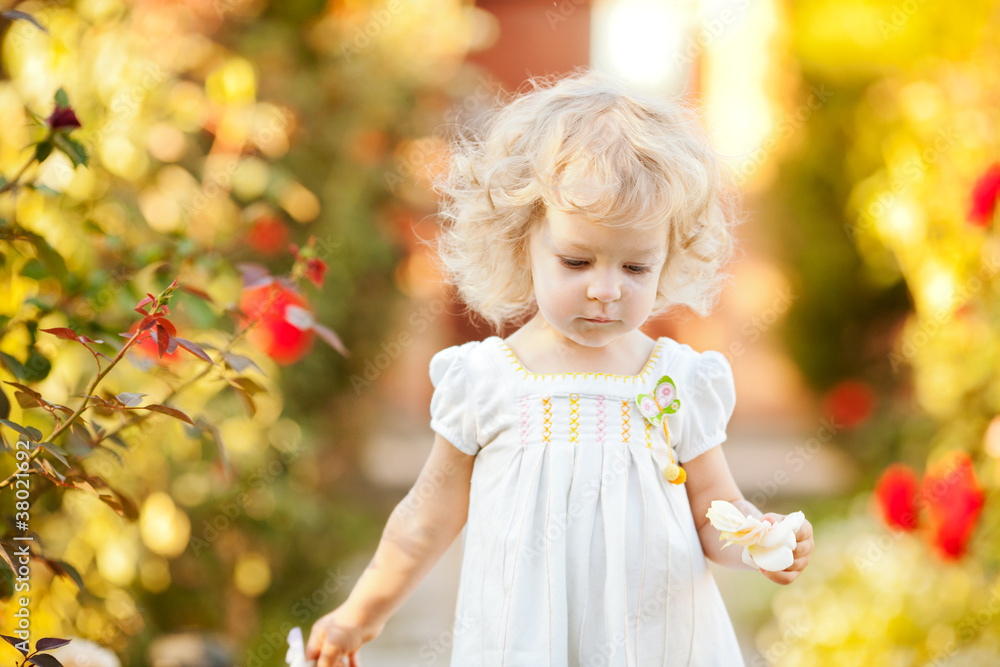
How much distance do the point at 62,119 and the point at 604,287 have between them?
82cm

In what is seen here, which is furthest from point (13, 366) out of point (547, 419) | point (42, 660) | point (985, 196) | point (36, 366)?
point (985, 196)

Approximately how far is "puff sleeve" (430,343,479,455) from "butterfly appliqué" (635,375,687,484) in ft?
0.91

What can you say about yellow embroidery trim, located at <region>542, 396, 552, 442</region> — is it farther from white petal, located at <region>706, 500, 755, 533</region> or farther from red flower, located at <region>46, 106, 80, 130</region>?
red flower, located at <region>46, 106, 80, 130</region>

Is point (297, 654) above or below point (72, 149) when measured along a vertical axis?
below

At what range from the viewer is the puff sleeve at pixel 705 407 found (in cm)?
154

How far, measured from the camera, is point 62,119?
1.32m

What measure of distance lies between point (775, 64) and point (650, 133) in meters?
4.34

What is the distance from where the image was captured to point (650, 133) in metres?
1.48

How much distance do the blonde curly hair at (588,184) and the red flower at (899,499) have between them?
1.34 metres

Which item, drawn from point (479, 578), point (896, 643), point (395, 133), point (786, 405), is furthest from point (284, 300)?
point (786, 405)

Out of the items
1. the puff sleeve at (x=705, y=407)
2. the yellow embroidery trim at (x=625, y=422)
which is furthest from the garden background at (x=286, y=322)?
the yellow embroidery trim at (x=625, y=422)

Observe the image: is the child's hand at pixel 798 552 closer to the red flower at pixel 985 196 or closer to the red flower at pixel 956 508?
the red flower at pixel 956 508

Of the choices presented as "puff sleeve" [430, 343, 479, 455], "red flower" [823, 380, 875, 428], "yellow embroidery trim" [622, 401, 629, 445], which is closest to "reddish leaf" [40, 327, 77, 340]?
"puff sleeve" [430, 343, 479, 455]

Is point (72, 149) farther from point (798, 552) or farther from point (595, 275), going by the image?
point (798, 552)
